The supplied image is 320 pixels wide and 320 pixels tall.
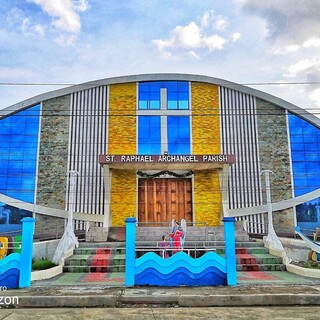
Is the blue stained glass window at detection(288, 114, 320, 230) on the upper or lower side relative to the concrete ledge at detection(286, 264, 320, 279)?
upper

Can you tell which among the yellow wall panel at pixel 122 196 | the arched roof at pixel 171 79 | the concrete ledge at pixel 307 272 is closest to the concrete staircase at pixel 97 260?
the concrete ledge at pixel 307 272

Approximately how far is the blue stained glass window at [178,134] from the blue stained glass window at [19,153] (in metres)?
7.63

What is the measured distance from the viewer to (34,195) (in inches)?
700

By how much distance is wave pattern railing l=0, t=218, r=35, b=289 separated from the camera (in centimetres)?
784

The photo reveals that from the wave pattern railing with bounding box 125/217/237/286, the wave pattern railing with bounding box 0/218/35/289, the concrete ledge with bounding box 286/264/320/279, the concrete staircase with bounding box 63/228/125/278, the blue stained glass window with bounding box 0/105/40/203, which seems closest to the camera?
the wave pattern railing with bounding box 0/218/35/289

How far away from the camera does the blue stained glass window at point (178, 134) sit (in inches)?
728

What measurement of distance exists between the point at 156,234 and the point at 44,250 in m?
4.65

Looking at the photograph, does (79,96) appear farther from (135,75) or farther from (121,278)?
(121,278)

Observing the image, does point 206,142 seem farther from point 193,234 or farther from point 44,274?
point 44,274

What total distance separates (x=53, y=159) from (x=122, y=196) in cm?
448

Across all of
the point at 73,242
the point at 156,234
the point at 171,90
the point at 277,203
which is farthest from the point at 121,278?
the point at 171,90

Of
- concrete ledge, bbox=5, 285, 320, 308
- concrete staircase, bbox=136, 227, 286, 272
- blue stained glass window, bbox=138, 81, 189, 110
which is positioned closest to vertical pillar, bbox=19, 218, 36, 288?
concrete ledge, bbox=5, 285, 320, 308

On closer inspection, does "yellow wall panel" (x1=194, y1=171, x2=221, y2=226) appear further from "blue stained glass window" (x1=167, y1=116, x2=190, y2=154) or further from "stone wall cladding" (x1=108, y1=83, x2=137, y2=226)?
"stone wall cladding" (x1=108, y1=83, x2=137, y2=226)

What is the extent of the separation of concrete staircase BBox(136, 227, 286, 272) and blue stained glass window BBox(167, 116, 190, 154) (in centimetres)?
529
